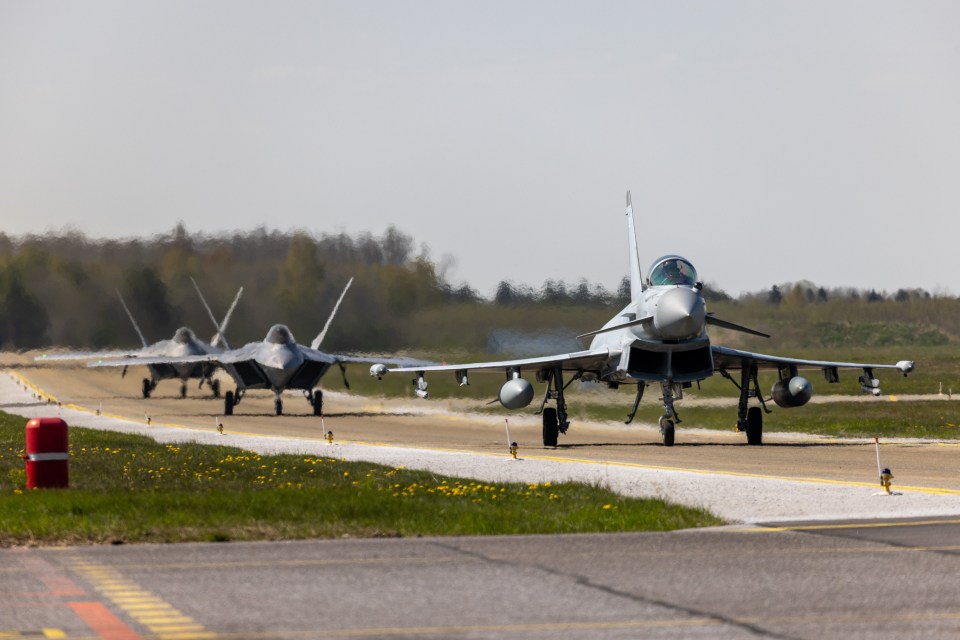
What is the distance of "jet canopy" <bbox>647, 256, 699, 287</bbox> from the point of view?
1275 inches

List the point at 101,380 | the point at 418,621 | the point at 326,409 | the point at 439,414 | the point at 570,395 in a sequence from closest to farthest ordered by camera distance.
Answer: the point at 418,621 < the point at 570,395 < the point at 439,414 < the point at 326,409 < the point at 101,380

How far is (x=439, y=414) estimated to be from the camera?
47906 mm

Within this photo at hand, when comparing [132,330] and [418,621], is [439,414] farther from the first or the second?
[418,621]

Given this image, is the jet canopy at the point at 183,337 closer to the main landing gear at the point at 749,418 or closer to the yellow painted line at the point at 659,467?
the yellow painted line at the point at 659,467

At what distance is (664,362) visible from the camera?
33344mm

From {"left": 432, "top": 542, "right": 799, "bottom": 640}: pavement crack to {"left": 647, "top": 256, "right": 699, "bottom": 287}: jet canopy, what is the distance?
19177mm

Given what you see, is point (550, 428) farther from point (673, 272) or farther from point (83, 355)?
point (83, 355)

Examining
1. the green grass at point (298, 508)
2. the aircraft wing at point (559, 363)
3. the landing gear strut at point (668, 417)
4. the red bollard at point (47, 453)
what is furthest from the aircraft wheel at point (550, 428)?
the red bollard at point (47, 453)

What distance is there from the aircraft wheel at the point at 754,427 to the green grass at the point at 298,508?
1186cm

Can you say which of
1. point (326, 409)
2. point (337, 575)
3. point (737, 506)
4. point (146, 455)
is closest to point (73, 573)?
point (337, 575)

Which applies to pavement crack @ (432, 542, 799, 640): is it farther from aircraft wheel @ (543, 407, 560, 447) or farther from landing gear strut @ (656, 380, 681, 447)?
aircraft wheel @ (543, 407, 560, 447)

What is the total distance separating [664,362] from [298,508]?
680 inches

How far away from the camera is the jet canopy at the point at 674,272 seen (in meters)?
32.4

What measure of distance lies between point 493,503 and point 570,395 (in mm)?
23447
